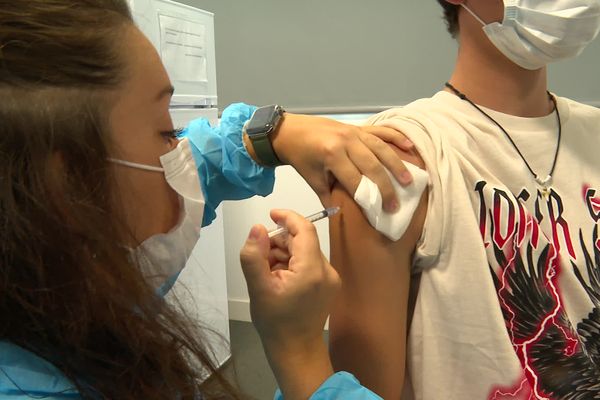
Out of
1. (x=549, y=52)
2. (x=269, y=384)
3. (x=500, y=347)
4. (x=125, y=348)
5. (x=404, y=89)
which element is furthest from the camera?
(x=404, y=89)

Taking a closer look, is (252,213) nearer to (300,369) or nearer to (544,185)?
(544,185)

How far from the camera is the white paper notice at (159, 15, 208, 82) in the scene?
200 cm

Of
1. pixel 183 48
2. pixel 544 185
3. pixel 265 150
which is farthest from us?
pixel 183 48

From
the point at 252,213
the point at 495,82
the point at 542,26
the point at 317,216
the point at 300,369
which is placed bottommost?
the point at 252,213

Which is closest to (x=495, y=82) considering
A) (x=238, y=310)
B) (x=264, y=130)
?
(x=264, y=130)

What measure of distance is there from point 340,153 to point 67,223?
41cm

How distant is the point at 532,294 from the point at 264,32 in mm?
2332

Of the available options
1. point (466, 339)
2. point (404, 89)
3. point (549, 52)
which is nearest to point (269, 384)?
point (404, 89)

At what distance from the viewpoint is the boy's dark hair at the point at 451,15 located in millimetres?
974

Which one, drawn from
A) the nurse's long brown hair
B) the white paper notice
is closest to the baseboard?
the white paper notice

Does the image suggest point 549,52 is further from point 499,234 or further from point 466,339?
point 466,339

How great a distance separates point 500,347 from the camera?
29.2 inches

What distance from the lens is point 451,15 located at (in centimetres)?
100

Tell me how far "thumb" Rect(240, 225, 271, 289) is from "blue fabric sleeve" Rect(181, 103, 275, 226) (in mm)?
387
